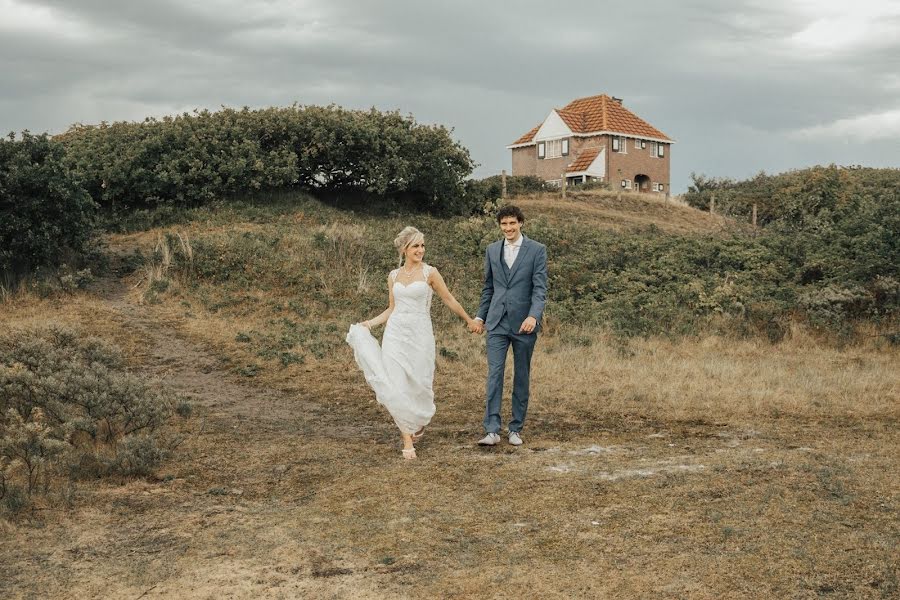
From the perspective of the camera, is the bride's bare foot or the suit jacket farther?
the suit jacket

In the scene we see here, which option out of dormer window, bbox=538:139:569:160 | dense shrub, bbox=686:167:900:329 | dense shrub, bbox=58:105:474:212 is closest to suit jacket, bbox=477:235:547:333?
dense shrub, bbox=686:167:900:329

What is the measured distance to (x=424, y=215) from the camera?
27797mm

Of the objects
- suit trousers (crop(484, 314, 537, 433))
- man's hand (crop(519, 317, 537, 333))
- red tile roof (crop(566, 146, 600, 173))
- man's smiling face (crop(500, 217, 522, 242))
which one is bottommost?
suit trousers (crop(484, 314, 537, 433))

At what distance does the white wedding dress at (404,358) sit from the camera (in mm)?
8570

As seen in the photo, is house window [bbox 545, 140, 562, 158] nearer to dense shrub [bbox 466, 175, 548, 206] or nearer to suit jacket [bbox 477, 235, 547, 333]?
dense shrub [bbox 466, 175, 548, 206]

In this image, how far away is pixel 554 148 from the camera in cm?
5784

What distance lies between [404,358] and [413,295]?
616mm

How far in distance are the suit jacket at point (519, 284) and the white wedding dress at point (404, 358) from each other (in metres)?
0.69

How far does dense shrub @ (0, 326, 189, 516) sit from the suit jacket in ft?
11.5

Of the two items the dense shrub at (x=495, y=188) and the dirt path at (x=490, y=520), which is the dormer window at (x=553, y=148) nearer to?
the dense shrub at (x=495, y=188)

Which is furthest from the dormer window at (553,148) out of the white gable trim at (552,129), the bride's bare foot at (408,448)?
the bride's bare foot at (408,448)

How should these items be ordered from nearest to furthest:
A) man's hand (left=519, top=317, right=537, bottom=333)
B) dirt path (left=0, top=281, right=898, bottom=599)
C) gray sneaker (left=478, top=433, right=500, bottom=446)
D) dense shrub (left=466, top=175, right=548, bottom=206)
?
dirt path (left=0, top=281, right=898, bottom=599) → man's hand (left=519, top=317, right=537, bottom=333) → gray sneaker (left=478, top=433, right=500, bottom=446) → dense shrub (left=466, top=175, right=548, bottom=206)

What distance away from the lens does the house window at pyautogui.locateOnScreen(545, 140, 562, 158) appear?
188 ft

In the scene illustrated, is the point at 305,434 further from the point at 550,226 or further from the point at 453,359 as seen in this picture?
the point at 550,226
